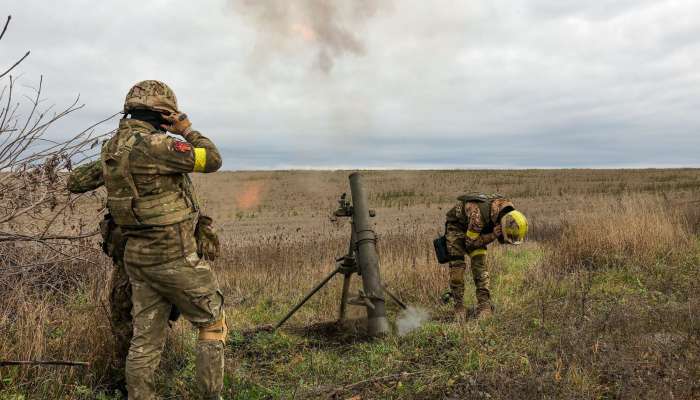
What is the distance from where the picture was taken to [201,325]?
11.4 ft

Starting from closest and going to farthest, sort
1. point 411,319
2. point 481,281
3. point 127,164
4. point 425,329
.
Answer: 1. point 127,164
2. point 425,329
3. point 481,281
4. point 411,319

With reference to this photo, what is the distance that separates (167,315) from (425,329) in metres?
2.58

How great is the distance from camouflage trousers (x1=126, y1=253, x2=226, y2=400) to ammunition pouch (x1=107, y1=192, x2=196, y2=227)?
1.01ft

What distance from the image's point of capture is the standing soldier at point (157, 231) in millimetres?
3305

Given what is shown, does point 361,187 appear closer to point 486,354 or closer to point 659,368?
point 486,354

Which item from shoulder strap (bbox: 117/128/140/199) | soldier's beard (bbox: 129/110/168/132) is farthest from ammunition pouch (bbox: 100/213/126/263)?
soldier's beard (bbox: 129/110/168/132)

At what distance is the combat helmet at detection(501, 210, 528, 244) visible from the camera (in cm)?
513

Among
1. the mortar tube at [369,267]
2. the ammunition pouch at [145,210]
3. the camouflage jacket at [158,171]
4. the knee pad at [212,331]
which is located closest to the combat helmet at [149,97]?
the camouflage jacket at [158,171]

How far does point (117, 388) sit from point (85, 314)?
805mm

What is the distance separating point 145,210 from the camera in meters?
3.31

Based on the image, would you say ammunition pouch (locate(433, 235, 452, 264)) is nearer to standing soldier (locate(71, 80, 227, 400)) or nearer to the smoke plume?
the smoke plume

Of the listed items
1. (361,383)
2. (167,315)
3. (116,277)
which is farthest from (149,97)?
(361,383)

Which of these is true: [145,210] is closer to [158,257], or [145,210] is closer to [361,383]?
[158,257]

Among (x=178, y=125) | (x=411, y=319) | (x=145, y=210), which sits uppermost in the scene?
(x=178, y=125)
